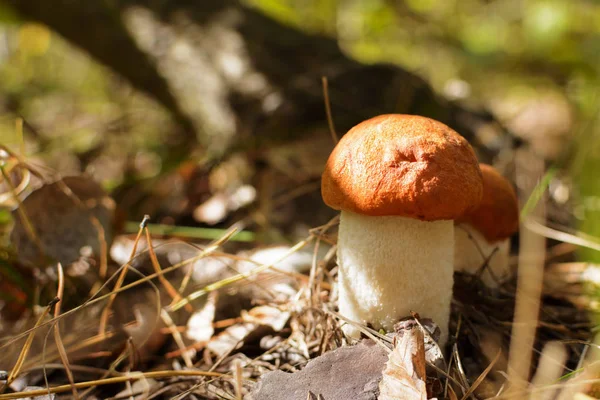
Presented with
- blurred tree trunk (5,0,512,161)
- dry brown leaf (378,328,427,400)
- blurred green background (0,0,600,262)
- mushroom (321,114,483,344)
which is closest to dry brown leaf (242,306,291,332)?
mushroom (321,114,483,344)

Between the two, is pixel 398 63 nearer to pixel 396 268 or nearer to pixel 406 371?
pixel 396 268

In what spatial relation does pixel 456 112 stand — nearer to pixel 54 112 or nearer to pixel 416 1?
pixel 416 1

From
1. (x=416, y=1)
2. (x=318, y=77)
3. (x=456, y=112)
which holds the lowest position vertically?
(x=456, y=112)

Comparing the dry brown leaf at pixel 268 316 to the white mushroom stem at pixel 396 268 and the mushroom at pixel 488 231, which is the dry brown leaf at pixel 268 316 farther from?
the mushroom at pixel 488 231

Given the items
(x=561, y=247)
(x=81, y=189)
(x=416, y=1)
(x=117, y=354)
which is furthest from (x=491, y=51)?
(x=117, y=354)

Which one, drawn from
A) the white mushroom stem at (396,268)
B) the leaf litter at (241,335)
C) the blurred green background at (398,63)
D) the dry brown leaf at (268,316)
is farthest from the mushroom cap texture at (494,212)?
the blurred green background at (398,63)

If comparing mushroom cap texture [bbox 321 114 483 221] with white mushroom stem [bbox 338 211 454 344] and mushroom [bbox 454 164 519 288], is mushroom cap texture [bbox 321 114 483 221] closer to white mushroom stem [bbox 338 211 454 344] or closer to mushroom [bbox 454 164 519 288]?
white mushroom stem [bbox 338 211 454 344]
